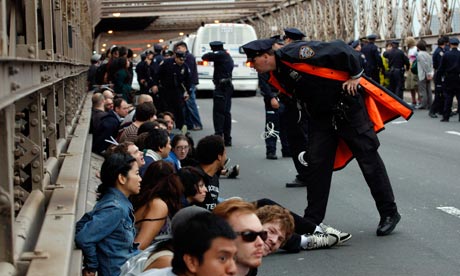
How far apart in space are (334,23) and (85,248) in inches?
1447

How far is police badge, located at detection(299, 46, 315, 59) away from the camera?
8.69 meters

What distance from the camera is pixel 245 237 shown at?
4625 mm

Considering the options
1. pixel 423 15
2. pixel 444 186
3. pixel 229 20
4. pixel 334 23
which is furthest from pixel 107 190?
pixel 229 20

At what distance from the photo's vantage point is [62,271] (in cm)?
434

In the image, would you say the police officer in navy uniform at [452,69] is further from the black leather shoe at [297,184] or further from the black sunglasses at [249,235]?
the black sunglasses at [249,235]

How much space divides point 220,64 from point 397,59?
351 inches

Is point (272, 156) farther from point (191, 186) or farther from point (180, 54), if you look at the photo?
point (191, 186)

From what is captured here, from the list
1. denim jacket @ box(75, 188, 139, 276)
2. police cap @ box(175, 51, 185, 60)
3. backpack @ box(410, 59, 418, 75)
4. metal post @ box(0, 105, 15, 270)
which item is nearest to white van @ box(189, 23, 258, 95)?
backpack @ box(410, 59, 418, 75)

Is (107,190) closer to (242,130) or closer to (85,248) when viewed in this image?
(85,248)

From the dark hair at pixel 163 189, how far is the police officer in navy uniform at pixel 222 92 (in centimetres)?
1060

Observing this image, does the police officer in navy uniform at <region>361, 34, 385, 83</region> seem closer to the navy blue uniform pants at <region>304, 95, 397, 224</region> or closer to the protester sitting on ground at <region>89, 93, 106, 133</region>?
the protester sitting on ground at <region>89, 93, 106, 133</region>

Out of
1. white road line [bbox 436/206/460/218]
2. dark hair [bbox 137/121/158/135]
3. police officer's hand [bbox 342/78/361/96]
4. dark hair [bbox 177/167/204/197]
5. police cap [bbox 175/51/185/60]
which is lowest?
white road line [bbox 436/206/460/218]

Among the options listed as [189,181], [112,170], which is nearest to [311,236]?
[189,181]

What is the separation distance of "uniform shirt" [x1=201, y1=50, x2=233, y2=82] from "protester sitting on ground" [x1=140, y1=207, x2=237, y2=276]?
1470 cm
